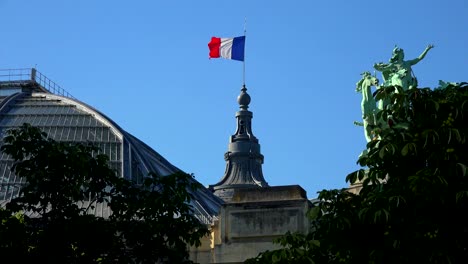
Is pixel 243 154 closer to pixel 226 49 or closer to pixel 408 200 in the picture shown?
pixel 226 49

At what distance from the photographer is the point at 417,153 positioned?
22.9 m

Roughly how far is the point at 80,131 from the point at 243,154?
1183 inches

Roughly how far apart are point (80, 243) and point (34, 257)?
115 cm

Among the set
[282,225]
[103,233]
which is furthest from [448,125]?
[282,225]

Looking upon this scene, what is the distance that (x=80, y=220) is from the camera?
26422mm

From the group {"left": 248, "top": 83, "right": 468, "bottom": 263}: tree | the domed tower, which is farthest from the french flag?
{"left": 248, "top": 83, "right": 468, "bottom": 263}: tree

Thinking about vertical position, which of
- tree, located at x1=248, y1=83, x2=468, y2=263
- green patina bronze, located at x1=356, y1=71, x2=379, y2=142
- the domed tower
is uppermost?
the domed tower

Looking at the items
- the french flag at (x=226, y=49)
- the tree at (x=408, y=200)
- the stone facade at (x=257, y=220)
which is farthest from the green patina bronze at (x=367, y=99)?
the french flag at (x=226, y=49)

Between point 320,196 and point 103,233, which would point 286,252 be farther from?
point 103,233

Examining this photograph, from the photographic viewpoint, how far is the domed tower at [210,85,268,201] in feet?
357

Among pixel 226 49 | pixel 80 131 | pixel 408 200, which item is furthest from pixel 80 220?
pixel 80 131

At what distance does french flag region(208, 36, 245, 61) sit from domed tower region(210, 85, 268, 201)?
31.5m

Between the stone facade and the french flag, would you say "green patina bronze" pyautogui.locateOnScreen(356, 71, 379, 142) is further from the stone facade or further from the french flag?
the french flag

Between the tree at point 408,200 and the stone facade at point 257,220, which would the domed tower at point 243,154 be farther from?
the tree at point 408,200
